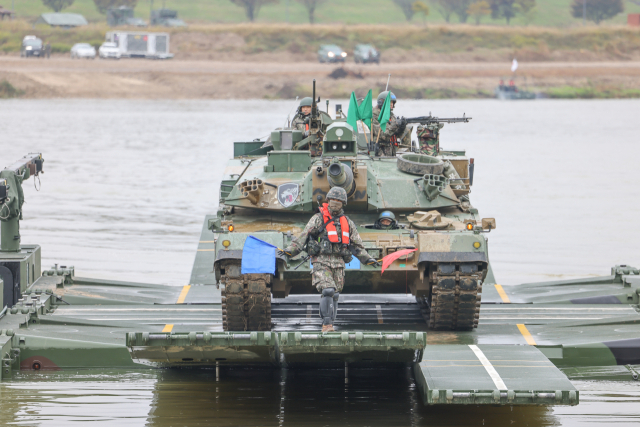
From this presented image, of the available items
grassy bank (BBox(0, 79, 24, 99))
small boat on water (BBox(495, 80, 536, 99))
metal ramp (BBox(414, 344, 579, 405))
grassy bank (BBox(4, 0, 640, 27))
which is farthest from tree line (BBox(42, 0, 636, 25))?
metal ramp (BBox(414, 344, 579, 405))

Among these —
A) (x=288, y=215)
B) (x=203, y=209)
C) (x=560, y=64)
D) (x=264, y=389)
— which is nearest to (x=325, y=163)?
(x=288, y=215)

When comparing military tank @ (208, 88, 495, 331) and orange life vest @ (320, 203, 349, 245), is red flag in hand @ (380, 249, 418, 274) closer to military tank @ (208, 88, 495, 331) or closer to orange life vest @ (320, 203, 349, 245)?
military tank @ (208, 88, 495, 331)

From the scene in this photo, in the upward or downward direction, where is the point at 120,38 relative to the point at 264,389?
upward

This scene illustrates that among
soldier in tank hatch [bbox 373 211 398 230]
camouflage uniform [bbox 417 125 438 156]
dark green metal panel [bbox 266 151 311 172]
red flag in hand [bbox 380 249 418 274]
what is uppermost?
camouflage uniform [bbox 417 125 438 156]

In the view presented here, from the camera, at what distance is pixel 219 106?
2857 inches

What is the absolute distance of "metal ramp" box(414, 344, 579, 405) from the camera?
1048 cm

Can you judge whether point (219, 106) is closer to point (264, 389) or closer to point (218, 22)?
point (218, 22)

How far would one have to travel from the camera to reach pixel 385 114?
16266 millimetres

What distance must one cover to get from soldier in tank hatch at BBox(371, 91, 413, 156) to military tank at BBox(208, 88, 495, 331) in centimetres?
48

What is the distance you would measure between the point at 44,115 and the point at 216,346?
56.2m

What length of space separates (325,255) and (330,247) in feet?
0.49

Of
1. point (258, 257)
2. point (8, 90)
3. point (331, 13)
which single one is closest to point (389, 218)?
point (258, 257)

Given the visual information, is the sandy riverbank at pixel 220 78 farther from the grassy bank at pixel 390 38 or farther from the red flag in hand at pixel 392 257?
the red flag in hand at pixel 392 257

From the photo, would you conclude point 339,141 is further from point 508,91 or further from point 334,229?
point 508,91
